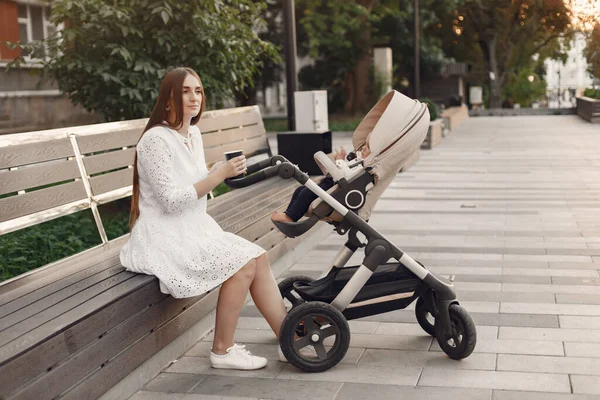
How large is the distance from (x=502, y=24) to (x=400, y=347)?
3795 cm

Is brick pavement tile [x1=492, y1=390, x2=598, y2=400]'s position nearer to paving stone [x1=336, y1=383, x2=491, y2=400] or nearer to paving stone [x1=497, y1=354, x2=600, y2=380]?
paving stone [x1=336, y1=383, x2=491, y2=400]

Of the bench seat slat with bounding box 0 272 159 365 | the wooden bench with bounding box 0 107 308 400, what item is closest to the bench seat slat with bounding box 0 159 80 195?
the wooden bench with bounding box 0 107 308 400

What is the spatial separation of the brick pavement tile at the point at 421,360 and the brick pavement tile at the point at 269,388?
412mm

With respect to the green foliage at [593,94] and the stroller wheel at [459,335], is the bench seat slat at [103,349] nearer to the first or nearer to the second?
the stroller wheel at [459,335]

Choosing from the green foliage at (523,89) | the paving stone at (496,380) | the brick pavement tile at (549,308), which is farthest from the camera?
the green foliage at (523,89)

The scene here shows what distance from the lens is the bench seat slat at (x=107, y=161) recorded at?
232 inches

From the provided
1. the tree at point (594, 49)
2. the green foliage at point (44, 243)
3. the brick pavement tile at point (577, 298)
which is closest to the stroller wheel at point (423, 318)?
the brick pavement tile at point (577, 298)

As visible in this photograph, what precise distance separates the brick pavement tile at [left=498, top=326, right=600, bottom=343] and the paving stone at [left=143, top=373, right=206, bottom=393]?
1.73 metres

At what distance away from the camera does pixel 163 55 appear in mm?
8930

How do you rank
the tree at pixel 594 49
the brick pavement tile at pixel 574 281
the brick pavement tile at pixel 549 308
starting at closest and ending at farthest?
the brick pavement tile at pixel 549 308 → the brick pavement tile at pixel 574 281 → the tree at pixel 594 49

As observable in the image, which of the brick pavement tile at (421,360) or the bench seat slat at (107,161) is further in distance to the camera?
the bench seat slat at (107,161)

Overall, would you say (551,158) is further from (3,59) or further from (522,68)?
(522,68)

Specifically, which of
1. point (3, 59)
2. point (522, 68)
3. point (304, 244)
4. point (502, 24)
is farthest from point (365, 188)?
point (522, 68)

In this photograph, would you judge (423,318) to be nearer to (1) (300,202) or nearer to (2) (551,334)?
(2) (551,334)
